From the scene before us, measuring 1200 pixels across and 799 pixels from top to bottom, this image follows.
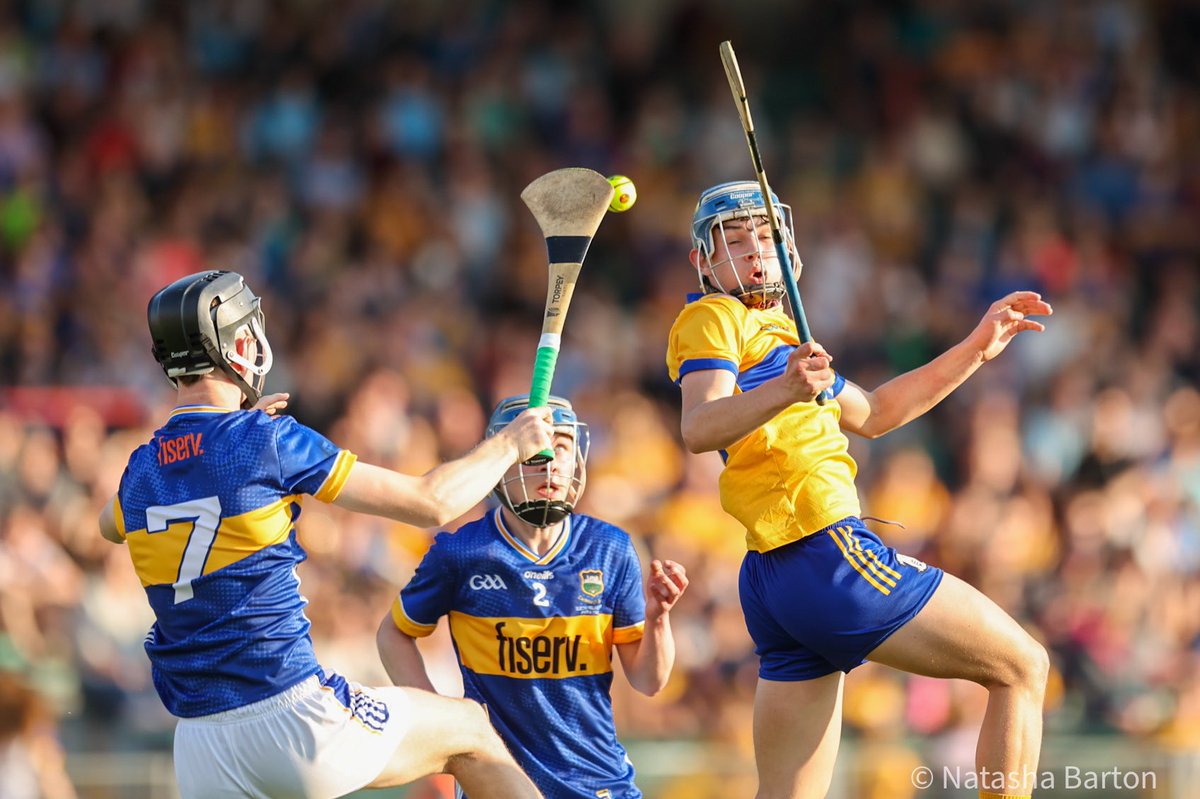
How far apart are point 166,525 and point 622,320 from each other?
7446mm

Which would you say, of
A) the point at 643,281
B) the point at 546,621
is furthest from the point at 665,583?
the point at 643,281

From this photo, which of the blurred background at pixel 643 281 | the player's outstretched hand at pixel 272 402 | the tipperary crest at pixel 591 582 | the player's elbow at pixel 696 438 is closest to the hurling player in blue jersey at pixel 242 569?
the player's outstretched hand at pixel 272 402

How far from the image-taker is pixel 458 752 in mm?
4719

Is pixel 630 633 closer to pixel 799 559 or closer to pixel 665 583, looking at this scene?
pixel 665 583

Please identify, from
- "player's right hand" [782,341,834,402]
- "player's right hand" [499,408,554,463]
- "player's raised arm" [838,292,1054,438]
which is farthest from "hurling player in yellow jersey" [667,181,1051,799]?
"player's right hand" [499,408,554,463]

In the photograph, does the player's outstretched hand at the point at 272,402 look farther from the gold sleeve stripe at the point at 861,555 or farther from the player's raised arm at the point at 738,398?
the gold sleeve stripe at the point at 861,555

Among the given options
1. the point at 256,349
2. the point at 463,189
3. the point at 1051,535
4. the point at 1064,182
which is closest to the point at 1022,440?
the point at 1051,535

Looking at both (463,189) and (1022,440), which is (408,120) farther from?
(1022,440)

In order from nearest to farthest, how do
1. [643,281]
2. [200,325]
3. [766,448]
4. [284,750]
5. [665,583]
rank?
1. [284,750]
2. [200,325]
3. [766,448]
4. [665,583]
5. [643,281]

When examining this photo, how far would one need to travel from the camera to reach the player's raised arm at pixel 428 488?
14.7 feet

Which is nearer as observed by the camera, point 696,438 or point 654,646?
point 696,438

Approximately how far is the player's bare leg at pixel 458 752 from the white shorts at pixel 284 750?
12 centimetres

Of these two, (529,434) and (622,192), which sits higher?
(622,192)

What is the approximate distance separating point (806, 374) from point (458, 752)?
1.40 meters
